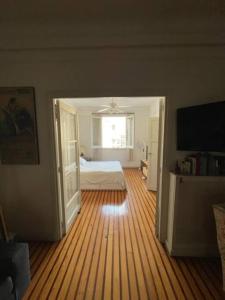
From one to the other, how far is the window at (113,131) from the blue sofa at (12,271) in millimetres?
5501

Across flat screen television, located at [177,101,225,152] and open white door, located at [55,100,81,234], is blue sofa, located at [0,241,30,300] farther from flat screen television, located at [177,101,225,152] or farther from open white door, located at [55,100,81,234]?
flat screen television, located at [177,101,225,152]

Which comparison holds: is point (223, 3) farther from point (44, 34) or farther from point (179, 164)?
point (44, 34)

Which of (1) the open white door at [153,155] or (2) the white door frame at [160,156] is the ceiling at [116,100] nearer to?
(1) the open white door at [153,155]

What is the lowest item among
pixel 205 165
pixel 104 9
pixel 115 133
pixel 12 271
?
pixel 12 271

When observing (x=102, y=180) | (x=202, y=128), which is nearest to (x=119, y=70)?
(x=202, y=128)

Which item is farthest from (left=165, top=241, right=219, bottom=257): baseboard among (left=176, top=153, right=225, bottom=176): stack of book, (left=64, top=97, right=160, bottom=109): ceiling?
(left=64, top=97, right=160, bottom=109): ceiling

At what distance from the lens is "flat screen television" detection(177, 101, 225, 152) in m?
1.76

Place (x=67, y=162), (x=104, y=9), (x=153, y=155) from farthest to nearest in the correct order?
(x=153, y=155), (x=67, y=162), (x=104, y=9)

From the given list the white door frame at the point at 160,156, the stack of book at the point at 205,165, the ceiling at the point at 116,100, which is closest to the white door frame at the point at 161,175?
the white door frame at the point at 160,156

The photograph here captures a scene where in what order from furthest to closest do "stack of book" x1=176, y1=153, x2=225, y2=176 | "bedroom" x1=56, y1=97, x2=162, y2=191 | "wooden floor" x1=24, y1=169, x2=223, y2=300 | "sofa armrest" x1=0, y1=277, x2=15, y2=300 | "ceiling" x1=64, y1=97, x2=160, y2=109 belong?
"bedroom" x1=56, y1=97, x2=162, y2=191, "ceiling" x1=64, y1=97, x2=160, y2=109, "stack of book" x1=176, y1=153, x2=225, y2=176, "wooden floor" x1=24, y1=169, x2=223, y2=300, "sofa armrest" x1=0, y1=277, x2=15, y2=300

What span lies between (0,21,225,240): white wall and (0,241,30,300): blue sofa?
1291 mm

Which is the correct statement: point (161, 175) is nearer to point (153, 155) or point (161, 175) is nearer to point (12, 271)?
point (12, 271)

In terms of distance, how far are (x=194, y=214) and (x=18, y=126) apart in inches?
96.4

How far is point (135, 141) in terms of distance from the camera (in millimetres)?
6723
